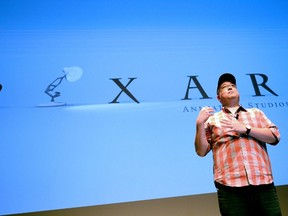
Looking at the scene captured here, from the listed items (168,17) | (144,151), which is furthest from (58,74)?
(168,17)

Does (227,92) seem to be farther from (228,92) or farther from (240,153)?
(240,153)

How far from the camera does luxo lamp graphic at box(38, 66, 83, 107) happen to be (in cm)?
187

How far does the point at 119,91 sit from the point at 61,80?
0.37 metres

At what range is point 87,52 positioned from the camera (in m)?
2.00

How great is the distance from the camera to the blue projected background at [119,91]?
175 centimetres

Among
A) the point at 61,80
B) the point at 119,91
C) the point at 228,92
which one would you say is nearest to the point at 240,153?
the point at 228,92

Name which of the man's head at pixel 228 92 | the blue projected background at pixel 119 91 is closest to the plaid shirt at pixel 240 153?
the man's head at pixel 228 92

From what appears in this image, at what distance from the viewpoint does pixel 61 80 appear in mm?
1917

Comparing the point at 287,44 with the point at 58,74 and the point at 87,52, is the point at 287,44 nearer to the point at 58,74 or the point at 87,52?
the point at 87,52

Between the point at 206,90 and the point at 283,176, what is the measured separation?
0.74m


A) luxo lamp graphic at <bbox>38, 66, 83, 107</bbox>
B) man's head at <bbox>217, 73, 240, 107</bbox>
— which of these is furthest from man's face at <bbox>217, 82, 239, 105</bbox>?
luxo lamp graphic at <bbox>38, 66, 83, 107</bbox>

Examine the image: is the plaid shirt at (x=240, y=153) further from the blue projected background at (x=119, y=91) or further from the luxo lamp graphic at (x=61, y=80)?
the luxo lamp graphic at (x=61, y=80)

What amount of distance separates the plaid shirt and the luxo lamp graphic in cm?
96

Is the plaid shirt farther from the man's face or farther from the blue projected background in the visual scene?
the blue projected background
